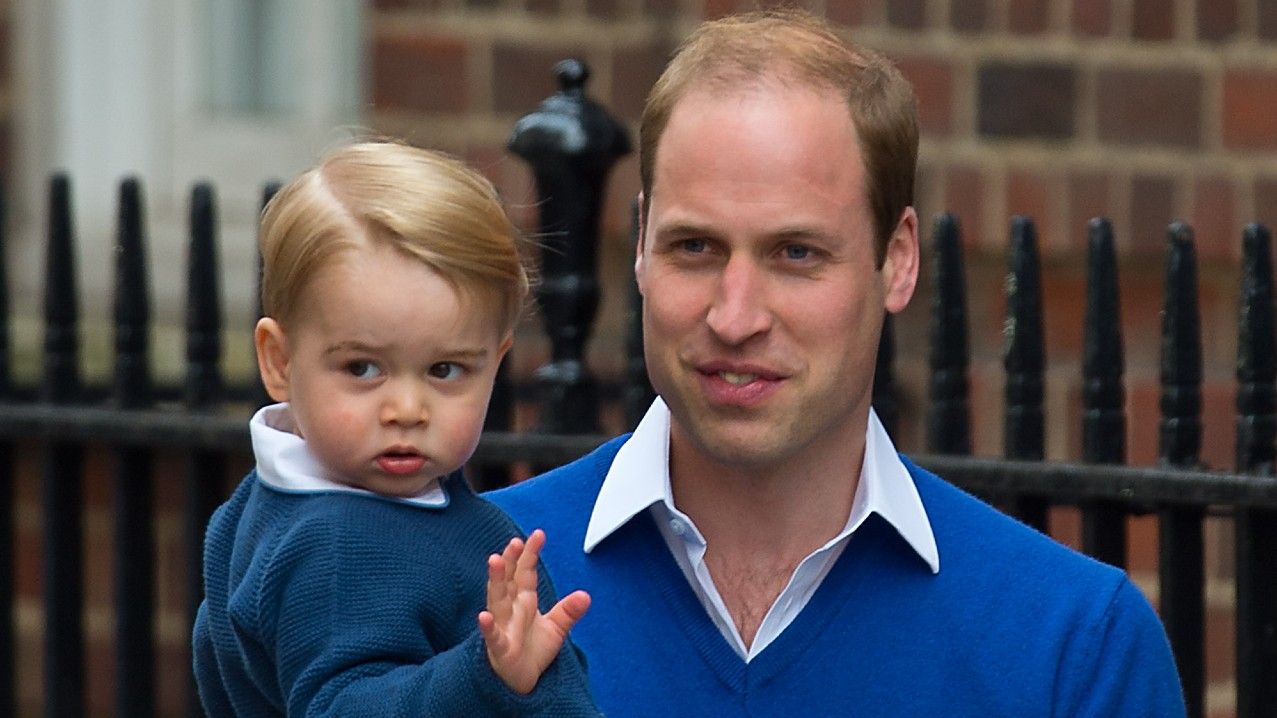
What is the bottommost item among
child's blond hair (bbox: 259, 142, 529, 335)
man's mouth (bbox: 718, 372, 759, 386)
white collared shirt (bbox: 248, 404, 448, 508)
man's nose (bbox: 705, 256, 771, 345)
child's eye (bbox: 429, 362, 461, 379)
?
white collared shirt (bbox: 248, 404, 448, 508)

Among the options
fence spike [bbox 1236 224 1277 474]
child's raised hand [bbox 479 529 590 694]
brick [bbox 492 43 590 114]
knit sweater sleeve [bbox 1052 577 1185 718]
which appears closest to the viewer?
child's raised hand [bbox 479 529 590 694]

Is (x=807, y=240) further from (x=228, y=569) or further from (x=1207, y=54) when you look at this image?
(x=1207, y=54)

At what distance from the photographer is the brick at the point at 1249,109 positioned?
4617 mm

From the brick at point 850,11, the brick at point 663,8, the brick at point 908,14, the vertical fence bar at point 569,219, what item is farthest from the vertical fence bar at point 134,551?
the brick at point 908,14

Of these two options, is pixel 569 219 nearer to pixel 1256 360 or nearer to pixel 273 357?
pixel 1256 360

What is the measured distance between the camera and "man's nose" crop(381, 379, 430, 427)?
2.48 m

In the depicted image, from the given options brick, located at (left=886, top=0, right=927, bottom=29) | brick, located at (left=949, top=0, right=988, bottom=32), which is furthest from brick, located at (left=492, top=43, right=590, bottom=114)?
brick, located at (left=949, top=0, right=988, bottom=32)

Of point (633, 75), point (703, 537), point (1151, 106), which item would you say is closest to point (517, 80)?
point (633, 75)

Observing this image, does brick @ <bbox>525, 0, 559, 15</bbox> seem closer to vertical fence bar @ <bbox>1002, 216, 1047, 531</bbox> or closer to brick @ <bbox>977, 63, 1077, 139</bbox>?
brick @ <bbox>977, 63, 1077, 139</bbox>

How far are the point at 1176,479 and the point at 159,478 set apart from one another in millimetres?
2632

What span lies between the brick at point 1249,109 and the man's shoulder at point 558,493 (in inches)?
81.6

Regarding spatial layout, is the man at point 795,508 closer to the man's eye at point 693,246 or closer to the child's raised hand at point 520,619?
the man's eye at point 693,246

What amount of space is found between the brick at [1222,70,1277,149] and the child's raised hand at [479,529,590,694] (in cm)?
265

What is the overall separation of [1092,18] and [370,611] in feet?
8.82
